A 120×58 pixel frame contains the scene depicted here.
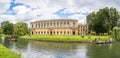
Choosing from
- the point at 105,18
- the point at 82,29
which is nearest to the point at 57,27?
the point at 82,29

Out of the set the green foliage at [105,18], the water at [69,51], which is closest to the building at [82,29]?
the green foliage at [105,18]

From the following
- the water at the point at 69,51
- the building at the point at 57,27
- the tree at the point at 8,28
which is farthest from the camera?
the tree at the point at 8,28

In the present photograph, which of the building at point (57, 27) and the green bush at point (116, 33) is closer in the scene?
the green bush at point (116, 33)

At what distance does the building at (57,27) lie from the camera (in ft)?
532

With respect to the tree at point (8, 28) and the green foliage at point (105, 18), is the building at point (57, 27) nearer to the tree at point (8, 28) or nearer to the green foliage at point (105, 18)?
the tree at point (8, 28)

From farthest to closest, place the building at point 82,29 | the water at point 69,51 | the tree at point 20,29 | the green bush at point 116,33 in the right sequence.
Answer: the building at point 82,29 → the tree at point 20,29 → the green bush at point 116,33 → the water at point 69,51

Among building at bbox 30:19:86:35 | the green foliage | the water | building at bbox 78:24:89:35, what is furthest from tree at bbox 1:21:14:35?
the water

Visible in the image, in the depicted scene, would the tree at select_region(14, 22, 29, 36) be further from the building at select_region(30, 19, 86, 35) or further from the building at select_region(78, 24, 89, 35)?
the building at select_region(78, 24, 89, 35)

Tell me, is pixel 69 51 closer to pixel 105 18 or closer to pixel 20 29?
pixel 105 18

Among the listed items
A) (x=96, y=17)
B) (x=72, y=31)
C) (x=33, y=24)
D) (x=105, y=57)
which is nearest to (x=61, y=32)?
(x=72, y=31)

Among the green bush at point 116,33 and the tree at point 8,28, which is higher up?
the tree at point 8,28

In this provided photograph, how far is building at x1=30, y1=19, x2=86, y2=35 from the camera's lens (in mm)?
162125

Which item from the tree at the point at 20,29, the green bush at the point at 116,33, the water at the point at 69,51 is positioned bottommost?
the water at the point at 69,51

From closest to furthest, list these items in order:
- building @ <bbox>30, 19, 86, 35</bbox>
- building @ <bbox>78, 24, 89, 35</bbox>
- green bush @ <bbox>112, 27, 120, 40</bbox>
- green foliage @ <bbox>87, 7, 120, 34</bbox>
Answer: green bush @ <bbox>112, 27, 120, 40</bbox>
green foliage @ <bbox>87, 7, 120, 34</bbox>
building @ <bbox>30, 19, 86, 35</bbox>
building @ <bbox>78, 24, 89, 35</bbox>
